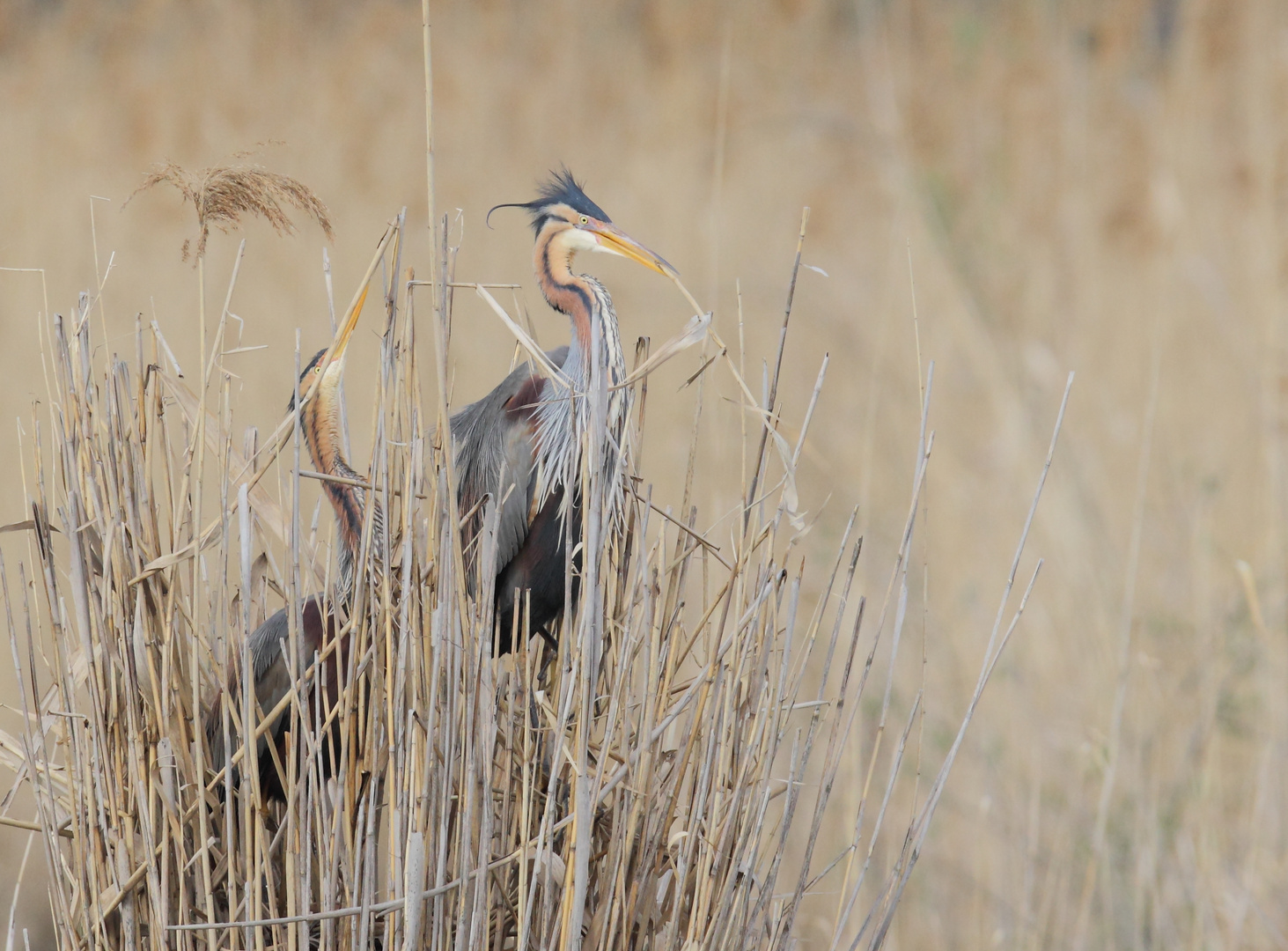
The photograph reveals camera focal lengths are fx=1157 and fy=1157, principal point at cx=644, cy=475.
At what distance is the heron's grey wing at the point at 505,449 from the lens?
1.32 metres

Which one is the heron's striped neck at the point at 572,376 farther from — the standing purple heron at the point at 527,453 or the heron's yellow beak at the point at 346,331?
the heron's yellow beak at the point at 346,331

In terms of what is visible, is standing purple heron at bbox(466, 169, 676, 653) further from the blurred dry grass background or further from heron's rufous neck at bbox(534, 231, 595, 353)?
the blurred dry grass background

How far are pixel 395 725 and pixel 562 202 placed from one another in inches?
27.6

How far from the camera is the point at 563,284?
4.16 feet

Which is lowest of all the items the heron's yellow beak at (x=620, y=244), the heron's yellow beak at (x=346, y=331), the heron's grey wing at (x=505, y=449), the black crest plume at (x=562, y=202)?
the heron's grey wing at (x=505, y=449)

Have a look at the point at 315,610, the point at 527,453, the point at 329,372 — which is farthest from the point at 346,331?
the point at 527,453

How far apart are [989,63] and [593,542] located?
365 centimetres

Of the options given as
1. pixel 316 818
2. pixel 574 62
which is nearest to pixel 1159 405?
pixel 574 62

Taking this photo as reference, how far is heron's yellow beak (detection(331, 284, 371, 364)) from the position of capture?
35.3 inches

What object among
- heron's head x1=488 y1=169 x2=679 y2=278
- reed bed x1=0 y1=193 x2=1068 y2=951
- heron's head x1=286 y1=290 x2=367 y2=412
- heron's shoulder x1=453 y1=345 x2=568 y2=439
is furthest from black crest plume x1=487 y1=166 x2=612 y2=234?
reed bed x1=0 y1=193 x2=1068 y2=951

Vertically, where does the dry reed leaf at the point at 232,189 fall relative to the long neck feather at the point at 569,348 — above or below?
above

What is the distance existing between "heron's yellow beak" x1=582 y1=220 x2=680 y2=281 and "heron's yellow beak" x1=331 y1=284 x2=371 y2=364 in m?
0.33

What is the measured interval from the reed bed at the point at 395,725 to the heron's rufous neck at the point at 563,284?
0.36 meters

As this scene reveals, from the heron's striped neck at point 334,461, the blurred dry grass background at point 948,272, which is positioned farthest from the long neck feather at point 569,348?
the blurred dry grass background at point 948,272
